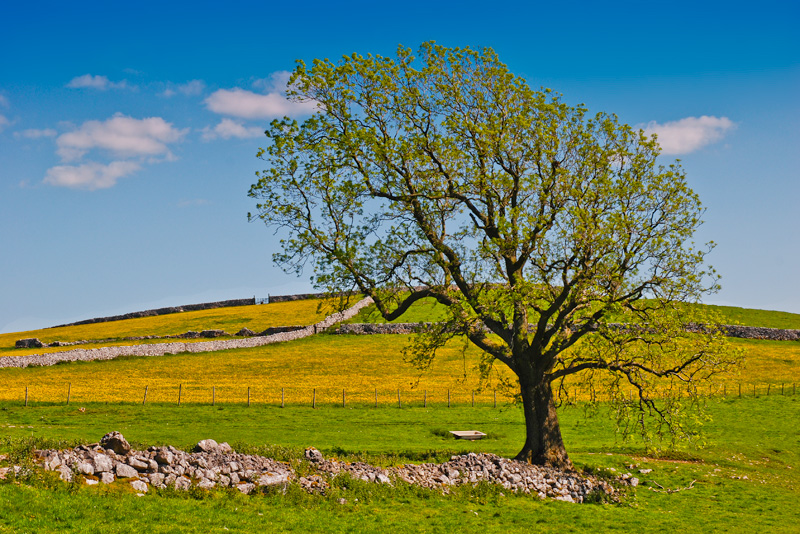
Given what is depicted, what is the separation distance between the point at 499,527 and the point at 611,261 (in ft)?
40.1

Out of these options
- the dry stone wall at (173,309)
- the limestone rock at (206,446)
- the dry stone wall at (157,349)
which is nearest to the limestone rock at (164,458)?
the limestone rock at (206,446)

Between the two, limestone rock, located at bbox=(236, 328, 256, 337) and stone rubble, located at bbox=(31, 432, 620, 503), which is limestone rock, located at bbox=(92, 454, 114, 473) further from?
limestone rock, located at bbox=(236, 328, 256, 337)

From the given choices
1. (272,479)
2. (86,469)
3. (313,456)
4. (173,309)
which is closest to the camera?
(86,469)

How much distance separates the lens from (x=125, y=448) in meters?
22.6

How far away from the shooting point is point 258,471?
2369 cm

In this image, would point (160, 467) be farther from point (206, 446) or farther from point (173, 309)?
point (173, 309)

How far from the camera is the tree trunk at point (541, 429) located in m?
30.2

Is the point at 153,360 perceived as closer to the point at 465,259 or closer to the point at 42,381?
the point at 42,381

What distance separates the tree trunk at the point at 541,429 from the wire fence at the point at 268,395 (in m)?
16.2

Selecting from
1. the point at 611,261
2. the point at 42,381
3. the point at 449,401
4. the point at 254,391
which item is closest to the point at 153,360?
the point at 42,381

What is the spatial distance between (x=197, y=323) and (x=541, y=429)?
84969mm

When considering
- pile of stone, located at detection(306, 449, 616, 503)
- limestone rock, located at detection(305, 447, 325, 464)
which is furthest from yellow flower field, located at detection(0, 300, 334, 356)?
limestone rock, located at detection(305, 447, 325, 464)

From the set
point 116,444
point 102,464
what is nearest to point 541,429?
point 116,444

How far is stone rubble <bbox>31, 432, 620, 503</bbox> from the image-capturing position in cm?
2133
